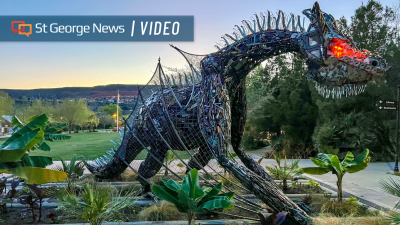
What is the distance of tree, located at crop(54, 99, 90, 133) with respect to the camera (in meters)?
26.5

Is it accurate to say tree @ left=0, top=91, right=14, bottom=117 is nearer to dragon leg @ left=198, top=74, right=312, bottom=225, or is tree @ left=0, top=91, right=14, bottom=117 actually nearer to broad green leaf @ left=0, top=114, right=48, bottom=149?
broad green leaf @ left=0, top=114, right=48, bottom=149

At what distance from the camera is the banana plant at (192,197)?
325 centimetres

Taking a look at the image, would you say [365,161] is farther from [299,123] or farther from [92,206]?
[299,123]

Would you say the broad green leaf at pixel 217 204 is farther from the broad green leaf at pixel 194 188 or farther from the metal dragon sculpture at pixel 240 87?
the metal dragon sculpture at pixel 240 87

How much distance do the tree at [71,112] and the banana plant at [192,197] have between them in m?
25.2

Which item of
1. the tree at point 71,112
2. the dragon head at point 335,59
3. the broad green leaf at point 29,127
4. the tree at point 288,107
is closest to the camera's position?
the dragon head at point 335,59

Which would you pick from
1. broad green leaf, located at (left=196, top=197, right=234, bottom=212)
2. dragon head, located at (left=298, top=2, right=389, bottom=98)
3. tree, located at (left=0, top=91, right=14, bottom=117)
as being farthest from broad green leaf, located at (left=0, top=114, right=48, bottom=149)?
tree, located at (left=0, top=91, right=14, bottom=117)

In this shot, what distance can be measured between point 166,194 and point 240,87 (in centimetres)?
184

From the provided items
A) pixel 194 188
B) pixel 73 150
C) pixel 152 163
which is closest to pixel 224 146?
pixel 194 188

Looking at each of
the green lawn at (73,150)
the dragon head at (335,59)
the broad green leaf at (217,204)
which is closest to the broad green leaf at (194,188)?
the broad green leaf at (217,204)

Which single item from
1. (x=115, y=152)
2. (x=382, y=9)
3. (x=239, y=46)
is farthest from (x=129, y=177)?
(x=382, y=9)

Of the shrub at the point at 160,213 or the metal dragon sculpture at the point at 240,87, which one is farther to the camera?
the shrub at the point at 160,213

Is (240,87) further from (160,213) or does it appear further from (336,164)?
(336,164)

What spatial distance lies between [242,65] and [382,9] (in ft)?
47.1
